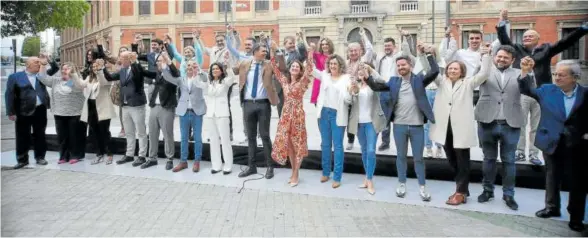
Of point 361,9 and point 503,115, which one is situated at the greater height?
point 361,9

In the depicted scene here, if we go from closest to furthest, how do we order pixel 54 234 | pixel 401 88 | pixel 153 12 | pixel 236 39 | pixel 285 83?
pixel 54 234 → pixel 401 88 → pixel 285 83 → pixel 236 39 → pixel 153 12

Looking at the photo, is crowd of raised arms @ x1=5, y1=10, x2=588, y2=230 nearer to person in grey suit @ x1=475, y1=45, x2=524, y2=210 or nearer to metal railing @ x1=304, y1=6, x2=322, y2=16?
person in grey suit @ x1=475, y1=45, x2=524, y2=210

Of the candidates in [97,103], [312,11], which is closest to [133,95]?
[97,103]

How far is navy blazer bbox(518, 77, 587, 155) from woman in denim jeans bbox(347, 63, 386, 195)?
163 cm

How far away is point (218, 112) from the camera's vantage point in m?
6.27

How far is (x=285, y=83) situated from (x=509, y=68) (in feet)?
8.38

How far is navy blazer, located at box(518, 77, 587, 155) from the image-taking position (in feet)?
13.7

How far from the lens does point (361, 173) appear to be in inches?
249

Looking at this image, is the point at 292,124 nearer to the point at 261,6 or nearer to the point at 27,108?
the point at 27,108

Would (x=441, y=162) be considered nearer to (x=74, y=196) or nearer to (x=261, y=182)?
(x=261, y=182)

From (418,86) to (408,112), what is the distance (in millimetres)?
298

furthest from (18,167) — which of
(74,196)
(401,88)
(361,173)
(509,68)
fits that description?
(509,68)

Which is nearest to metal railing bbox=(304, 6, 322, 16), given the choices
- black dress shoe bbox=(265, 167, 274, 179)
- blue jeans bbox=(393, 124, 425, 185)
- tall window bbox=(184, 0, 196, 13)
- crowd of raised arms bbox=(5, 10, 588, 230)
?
tall window bbox=(184, 0, 196, 13)

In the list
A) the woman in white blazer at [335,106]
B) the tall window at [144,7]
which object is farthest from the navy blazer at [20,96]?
the tall window at [144,7]
